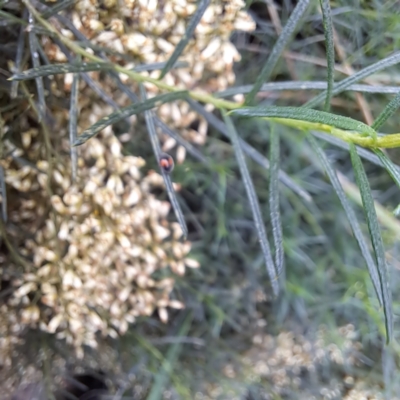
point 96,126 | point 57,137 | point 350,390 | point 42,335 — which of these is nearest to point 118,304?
point 42,335

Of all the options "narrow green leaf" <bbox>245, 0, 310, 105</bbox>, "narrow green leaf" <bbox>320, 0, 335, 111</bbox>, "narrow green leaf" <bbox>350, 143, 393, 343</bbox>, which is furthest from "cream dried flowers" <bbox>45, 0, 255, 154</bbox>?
"narrow green leaf" <bbox>350, 143, 393, 343</bbox>

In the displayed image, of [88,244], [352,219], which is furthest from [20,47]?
[352,219]

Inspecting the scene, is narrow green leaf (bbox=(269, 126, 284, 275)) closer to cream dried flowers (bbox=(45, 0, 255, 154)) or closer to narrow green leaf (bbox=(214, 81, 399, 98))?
narrow green leaf (bbox=(214, 81, 399, 98))

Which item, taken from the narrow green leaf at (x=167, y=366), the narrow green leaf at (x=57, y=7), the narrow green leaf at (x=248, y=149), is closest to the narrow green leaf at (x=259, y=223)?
the narrow green leaf at (x=248, y=149)

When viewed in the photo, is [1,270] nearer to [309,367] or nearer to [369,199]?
[369,199]

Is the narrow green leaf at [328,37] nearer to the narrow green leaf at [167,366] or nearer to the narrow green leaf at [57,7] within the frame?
the narrow green leaf at [57,7]
